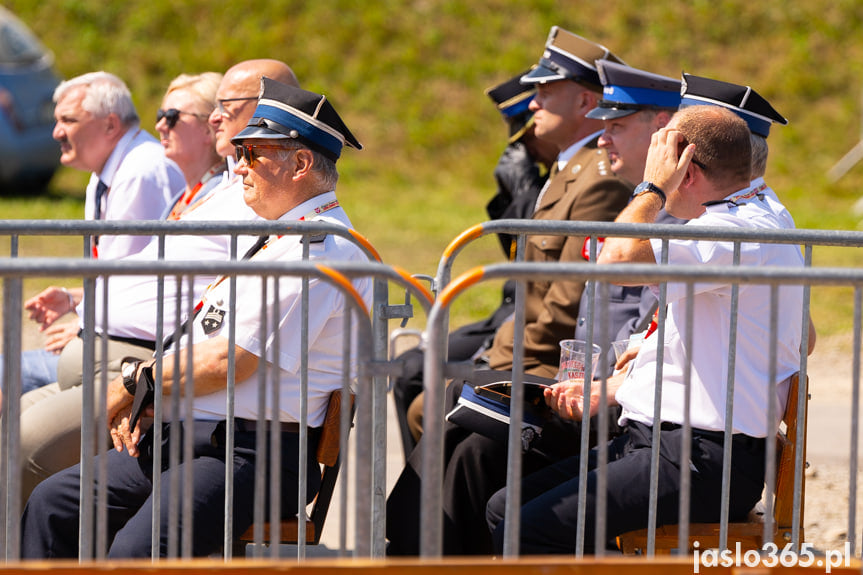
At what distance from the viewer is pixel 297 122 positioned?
3762 mm

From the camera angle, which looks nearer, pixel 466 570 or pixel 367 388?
pixel 466 570

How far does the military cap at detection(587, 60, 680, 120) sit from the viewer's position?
14.6 ft

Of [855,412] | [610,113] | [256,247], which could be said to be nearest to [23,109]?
[610,113]

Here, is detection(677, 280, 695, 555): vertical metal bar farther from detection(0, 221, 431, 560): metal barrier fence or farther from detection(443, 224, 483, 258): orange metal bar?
detection(443, 224, 483, 258): orange metal bar

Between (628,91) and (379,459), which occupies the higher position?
(628,91)

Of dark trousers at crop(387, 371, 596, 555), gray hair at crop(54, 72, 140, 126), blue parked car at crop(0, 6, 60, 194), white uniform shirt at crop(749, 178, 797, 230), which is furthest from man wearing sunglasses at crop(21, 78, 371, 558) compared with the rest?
blue parked car at crop(0, 6, 60, 194)

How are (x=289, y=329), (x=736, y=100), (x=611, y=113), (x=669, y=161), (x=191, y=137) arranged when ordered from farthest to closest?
(x=191, y=137), (x=611, y=113), (x=736, y=100), (x=669, y=161), (x=289, y=329)

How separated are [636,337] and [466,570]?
1567 mm

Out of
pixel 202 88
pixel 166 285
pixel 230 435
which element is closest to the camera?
pixel 230 435

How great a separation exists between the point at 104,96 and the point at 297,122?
196 centimetres

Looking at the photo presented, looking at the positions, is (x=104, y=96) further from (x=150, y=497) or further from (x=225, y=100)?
(x=150, y=497)

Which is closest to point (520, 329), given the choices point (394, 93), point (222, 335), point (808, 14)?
point (222, 335)

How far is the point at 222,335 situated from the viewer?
3.44 meters

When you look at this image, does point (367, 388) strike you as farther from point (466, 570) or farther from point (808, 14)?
point (808, 14)
